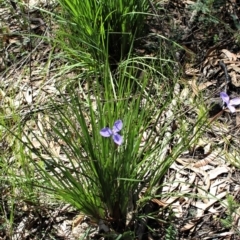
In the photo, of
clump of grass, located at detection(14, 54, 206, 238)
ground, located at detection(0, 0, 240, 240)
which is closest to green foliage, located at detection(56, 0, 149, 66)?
ground, located at detection(0, 0, 240, 240)

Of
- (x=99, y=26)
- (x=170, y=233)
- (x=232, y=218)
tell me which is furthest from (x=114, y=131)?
(x=99, y=26)

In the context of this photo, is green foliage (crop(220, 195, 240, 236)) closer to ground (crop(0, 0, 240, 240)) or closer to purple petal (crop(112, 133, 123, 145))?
ground (crop(0, 0, 240, 240))

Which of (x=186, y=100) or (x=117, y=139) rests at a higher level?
(x=117, y=139)

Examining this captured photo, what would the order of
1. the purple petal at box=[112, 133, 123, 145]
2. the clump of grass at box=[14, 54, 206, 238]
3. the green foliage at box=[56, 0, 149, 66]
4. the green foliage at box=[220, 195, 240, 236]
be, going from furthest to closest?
the green foliage at box=[56, 0, 149, 66]
the green foliage at box=[220, 195, 240, 236]
the clump of grass at box=[14, 54, 206, 238]
the purple petal at box=[112, 133, 123, 145]

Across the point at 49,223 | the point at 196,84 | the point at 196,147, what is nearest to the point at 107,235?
the point at 49,223

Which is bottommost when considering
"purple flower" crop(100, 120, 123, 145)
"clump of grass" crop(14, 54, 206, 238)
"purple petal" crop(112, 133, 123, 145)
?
"clump of grass" crop(14, 54, 206, 238)

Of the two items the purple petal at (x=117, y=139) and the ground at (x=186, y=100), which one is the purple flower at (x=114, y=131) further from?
the ground at (x=186, y=100)

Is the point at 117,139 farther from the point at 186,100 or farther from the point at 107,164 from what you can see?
the point at 186,100
